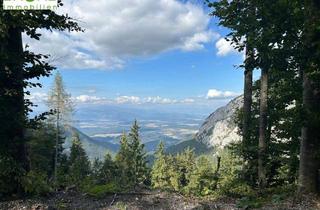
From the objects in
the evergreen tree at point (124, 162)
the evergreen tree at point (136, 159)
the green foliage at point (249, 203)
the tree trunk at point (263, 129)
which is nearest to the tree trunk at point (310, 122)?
the green foliage at point (249, 203)

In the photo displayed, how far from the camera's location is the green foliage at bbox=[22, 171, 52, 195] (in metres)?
11.1

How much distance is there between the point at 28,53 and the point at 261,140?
1165cm

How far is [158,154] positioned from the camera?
88.0m

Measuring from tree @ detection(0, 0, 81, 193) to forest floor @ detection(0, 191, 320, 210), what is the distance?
3.28ft

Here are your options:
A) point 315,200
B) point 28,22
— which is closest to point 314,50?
point 315,200

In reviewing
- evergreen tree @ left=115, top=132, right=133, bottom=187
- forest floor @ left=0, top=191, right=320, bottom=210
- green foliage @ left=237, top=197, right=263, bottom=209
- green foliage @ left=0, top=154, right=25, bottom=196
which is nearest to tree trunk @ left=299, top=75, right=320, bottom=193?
forest floor @ left=0, top=191, right=320, bottom=210

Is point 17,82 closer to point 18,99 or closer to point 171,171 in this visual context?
point 18,99

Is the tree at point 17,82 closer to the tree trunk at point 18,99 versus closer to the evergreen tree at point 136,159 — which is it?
the tree trunk at point 18,99

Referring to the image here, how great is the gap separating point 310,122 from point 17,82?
8684mm

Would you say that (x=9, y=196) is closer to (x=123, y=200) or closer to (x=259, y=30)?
(x=123, y=200)

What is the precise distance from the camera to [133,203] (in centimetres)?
1084

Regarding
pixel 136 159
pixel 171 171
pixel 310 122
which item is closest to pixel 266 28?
pixel 310 122

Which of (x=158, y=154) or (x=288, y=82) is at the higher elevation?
(x=288, y=82)

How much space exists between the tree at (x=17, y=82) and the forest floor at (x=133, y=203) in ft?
3.28
